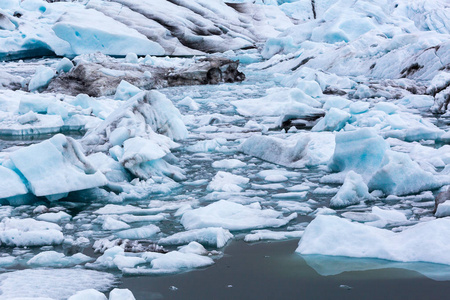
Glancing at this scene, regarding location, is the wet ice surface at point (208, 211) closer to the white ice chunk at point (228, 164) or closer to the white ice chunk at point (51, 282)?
the white ice chunk at point (228, 164)

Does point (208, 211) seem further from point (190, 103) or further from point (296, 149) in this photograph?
point (190, 103)

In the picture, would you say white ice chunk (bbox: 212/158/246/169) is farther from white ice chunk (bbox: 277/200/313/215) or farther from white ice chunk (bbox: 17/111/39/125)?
white ice chunk (bbox: 17/111/39/125)

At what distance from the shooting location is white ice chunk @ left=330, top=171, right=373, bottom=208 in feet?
11.9

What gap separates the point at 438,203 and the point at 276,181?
144cm

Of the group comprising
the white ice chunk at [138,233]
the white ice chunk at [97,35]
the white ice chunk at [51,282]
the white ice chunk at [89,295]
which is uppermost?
the white ice chunk at [89,295]

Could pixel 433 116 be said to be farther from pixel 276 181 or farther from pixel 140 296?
pixel 140 296

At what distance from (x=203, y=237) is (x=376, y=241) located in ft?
3.04

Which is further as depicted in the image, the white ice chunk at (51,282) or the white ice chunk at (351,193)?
the white ice chunk at (351,193)

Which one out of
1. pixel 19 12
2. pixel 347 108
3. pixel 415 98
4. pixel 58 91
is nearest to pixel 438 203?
pixel 347 108

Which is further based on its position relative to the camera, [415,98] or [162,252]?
[415,98]

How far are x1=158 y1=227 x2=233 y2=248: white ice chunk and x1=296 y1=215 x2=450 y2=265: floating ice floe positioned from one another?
44 cm

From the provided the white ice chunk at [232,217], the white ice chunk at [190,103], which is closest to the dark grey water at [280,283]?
the white ice chunk at [232,217]

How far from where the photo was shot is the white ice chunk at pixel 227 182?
162 inches

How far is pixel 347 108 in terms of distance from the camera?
7773 mm
